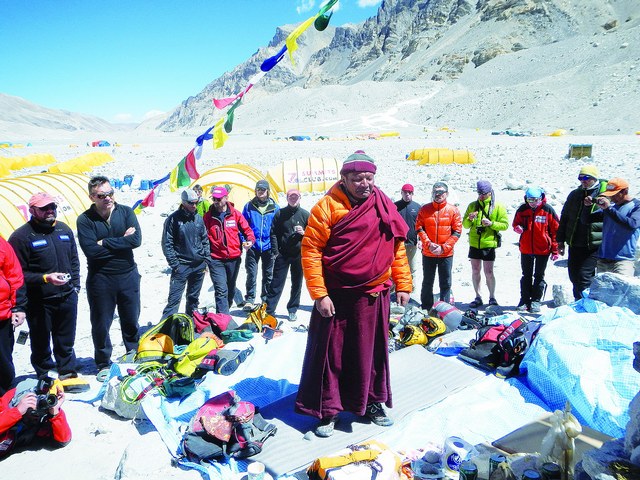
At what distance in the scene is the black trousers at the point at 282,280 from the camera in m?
6.34

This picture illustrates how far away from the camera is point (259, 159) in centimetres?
2942

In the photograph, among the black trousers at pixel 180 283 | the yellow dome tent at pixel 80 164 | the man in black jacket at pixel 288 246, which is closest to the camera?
the black trousers at pixel 180 283

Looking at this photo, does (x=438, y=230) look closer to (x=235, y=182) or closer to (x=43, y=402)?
(x=43, y=402)

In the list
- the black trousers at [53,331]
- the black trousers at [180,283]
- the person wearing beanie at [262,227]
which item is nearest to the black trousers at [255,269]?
the person wearing beanie at [262,227]

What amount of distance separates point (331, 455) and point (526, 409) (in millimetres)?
1753

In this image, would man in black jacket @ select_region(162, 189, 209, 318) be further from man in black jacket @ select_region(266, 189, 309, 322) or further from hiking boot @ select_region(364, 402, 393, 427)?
hiking boot @ select_region(364, 402, 393, 427)

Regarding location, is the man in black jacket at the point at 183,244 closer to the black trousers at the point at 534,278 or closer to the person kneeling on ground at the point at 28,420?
the person kneeling on ground at the point at 28,420

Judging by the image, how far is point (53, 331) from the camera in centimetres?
444

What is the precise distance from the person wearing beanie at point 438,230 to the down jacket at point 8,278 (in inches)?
177

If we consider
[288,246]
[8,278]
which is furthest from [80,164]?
[8,278]

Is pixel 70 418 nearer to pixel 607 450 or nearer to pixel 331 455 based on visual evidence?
pixel 331 455

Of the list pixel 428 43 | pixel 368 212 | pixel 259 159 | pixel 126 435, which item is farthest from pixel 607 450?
pixel 428 43

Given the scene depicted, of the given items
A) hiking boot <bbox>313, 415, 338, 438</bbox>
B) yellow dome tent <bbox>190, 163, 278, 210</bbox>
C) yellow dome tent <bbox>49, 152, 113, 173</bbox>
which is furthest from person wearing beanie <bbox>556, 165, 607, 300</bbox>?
yellow dome tent <bbox>49, 152, 113, 173</bbox>

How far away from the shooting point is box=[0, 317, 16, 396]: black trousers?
383cm
